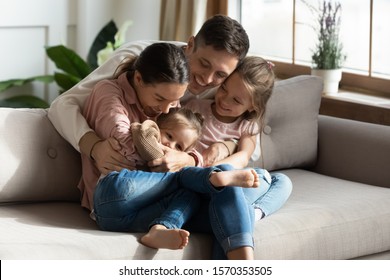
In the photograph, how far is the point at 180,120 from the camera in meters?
2.65

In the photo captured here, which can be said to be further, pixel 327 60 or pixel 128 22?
pixel 128 22

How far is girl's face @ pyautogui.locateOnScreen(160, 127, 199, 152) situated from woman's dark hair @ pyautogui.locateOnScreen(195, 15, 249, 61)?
309 mm

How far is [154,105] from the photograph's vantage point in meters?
2.62

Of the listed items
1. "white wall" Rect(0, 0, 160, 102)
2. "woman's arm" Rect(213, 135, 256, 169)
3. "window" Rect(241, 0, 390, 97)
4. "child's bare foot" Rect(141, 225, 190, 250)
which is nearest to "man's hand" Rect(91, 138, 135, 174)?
"child's bare foot" Rect(141, 225, 190, 250)

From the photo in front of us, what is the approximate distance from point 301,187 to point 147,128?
0.77 meters

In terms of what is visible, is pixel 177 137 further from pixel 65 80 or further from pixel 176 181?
pixel 65 80

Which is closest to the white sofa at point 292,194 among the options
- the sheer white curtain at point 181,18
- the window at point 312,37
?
the window at point 312,37

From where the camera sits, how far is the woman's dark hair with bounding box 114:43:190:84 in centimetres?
256

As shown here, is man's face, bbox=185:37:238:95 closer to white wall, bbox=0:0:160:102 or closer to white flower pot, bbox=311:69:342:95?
white flower pot, bbox=311:69:342:95

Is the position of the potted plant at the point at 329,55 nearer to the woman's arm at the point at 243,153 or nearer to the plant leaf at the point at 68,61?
the woman's arm at the point at 243,153
